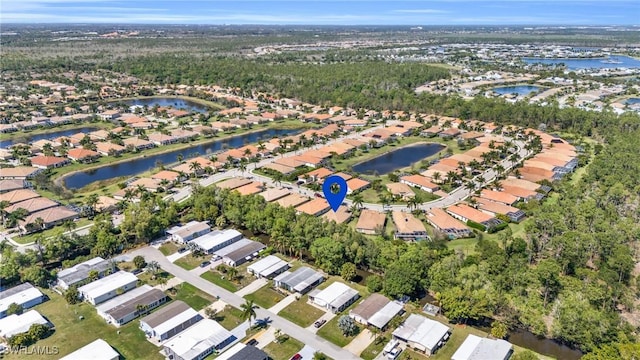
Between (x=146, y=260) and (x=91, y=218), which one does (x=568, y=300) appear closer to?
(x=146, y=260)

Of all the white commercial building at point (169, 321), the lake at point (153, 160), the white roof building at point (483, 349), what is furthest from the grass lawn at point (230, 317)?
the lake at point (153, 160)

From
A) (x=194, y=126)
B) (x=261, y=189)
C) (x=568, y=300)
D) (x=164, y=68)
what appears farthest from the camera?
(x=164, y=68)

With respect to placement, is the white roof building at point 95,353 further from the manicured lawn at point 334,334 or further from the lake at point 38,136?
the lake at point 38,136

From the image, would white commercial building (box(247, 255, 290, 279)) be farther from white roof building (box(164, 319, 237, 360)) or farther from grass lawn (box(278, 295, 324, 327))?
white roof building (box(164, 319, 237, 360))

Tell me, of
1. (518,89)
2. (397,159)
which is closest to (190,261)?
(397,159)

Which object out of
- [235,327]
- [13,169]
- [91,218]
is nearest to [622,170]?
[235,327]

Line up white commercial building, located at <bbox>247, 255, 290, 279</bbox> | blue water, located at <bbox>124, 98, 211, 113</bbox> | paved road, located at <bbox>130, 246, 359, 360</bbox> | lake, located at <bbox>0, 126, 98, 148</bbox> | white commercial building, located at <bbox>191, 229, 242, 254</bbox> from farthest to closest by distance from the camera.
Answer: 1. blue water, located at <bbox>124, 98, 211, 113</bbox>
2. lake, located at <bbox>0, 126, 98, 148</bbox>
3. white commercial building, located at <bbox>191, 229, 242, 254</bbox>
4. white commercial building, located at <bbox>247, 255, 290, 279</bbox>
5. paved road, located at <bbox>130, 246, 359, 360</bbox>

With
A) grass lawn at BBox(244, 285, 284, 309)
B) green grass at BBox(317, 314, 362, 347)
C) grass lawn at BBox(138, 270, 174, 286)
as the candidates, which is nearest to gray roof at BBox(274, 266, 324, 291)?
grass lawn at BBox(244, 285, 284, 309)
